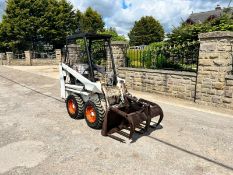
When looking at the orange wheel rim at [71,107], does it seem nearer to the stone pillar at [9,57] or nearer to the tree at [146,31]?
the stone pillar at [9,57]

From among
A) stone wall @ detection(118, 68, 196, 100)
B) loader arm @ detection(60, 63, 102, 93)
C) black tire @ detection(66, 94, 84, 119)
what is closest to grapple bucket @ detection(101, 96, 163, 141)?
loader arm @ detection(60, 63, 102, 93)

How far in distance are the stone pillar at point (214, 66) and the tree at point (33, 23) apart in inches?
954

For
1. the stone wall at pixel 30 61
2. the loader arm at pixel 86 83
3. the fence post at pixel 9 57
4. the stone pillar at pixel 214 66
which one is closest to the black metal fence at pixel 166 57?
the stone pillar at pixel 214 66

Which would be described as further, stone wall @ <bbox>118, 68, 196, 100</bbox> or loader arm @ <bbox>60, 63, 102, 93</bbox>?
stone wall @ <bbox>118, 68, 196, 100</bbox>

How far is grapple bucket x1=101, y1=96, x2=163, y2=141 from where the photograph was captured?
4752 mm

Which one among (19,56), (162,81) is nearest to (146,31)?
(19,56)

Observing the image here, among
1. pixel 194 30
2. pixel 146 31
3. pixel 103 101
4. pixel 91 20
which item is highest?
pixel 91 20

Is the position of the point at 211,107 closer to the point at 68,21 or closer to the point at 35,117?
the point at 35,117

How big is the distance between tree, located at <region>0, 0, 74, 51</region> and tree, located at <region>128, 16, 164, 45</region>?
2681 cm

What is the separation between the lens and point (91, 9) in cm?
4191

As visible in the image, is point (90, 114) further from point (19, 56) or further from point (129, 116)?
point (19, 56)

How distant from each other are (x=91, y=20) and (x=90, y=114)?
37.5m

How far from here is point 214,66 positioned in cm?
721

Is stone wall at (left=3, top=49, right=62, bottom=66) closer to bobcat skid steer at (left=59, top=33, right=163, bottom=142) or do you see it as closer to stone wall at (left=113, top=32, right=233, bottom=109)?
stone wall at (left=113, top=32, right=233, bottom=109)
